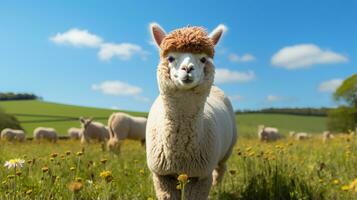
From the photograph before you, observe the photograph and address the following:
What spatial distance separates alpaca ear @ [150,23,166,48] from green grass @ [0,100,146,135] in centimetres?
4229

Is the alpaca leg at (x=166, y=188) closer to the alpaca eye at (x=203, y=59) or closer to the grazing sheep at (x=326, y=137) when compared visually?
the alpaca eye at (x=203, y=59)

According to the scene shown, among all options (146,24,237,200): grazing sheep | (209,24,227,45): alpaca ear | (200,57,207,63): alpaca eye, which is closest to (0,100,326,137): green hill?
(209,24,227,45): alpaca ear

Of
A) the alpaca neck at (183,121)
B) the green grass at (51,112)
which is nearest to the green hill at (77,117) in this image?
the green grass at (51,112)

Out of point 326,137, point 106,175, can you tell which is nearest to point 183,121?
point 106,175

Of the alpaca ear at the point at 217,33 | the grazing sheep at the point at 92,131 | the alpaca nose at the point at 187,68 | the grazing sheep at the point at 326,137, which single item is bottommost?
the grazing sheep at the point at 92,131

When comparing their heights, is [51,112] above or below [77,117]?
above

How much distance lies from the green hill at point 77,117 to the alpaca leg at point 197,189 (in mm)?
42125

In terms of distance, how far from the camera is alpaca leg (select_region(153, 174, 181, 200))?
4742mm

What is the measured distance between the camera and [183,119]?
187 inches

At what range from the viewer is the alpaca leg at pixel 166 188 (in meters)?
4.74

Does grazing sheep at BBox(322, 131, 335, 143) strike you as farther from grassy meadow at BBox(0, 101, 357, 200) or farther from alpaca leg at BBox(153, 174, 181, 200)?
alpaca leg at BBox(153, 174, 181, 200)

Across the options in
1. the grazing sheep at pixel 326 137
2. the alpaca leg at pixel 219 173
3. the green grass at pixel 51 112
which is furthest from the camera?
the green grass at pixel 51 112

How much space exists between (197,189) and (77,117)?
5338cm

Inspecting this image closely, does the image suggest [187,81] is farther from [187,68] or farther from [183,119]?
[183,119]
